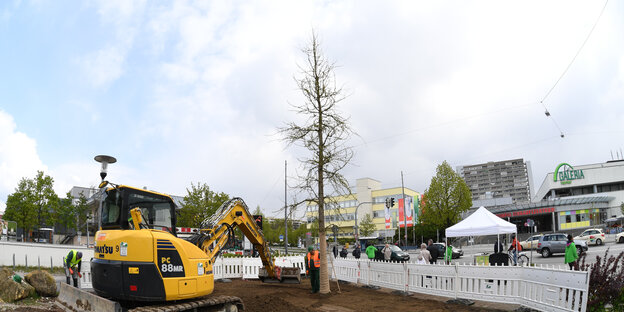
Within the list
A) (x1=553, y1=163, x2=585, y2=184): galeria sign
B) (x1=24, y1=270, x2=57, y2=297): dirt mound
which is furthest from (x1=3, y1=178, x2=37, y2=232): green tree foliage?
(x1=553, y1=163, x2=585, y2=184): galeria sign

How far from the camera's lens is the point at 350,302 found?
41.3ft

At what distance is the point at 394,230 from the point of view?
3120 inches

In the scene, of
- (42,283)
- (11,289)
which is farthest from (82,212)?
(11,289)

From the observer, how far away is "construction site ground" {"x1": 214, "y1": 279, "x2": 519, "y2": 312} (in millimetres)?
11250

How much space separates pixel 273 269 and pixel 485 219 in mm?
8351

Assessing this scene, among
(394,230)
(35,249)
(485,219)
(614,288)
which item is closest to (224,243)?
(614,288)

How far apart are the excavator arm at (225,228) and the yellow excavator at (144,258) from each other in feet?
4.35

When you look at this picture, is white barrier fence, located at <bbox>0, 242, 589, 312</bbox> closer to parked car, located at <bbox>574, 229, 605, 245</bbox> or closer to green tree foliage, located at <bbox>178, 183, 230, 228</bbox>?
green tree foliage, located at <bbox>178, 183, 230, 228</bbox>

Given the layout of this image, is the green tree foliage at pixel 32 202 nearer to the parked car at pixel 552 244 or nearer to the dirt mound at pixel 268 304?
the dirt mound at pixel 268 304

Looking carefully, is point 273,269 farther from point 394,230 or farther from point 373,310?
point 394,230

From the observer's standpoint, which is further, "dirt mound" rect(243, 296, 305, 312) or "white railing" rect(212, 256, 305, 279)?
"white railing" rect(212, 256, 305, 279)

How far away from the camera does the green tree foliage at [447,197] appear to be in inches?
1845

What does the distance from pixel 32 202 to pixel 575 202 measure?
6579cm

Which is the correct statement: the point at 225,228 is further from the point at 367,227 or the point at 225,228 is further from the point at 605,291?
the point at 367,227
